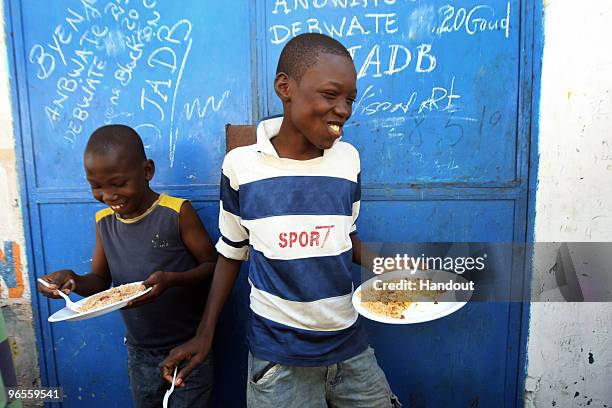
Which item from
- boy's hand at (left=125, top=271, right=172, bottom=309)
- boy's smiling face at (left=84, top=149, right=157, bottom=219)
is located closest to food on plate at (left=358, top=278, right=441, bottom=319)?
boy's hand at (left=125, top=271, right=172, bottom=309)

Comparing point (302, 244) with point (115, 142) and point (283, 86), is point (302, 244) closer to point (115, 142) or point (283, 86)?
point (283, 86)

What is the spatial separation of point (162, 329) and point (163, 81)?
120 centimetres

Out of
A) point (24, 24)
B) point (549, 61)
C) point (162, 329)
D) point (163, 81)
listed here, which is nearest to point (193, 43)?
point (163, 81)

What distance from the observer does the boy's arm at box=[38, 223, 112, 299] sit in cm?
163

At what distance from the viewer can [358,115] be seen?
2.05 m

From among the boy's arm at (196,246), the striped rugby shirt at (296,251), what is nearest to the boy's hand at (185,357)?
the striped rugby shirt at (296,251)

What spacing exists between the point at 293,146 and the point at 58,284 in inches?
42.5

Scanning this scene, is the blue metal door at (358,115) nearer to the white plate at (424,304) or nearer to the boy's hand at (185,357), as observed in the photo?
the white plate at (424,304)

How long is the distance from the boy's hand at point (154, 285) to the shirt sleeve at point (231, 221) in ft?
0.76

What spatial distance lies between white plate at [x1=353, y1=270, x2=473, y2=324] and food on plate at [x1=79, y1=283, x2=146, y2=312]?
32.7 inches

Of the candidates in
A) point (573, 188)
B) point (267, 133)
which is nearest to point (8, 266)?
point (267, 133)

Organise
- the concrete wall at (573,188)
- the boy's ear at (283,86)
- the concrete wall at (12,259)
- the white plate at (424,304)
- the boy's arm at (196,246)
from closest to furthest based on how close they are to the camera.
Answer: the boy's ear at (283,86)
the white plate at (424,304)
the boy's arm at (196,246)
the concrete wall at (573,188)
the concrete wall at (12,259)

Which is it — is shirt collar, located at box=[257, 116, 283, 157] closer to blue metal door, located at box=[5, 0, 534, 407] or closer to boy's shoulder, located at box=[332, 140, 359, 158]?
boy's shoulder, located at box=[332, 140, 359, 158]

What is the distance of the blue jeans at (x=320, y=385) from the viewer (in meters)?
1.40
